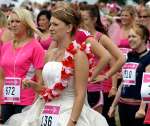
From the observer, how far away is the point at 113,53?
9305 millimetres

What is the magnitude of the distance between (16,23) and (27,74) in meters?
0.60

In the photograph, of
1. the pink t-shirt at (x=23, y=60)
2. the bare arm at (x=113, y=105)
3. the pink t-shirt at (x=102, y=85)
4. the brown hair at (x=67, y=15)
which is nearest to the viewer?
the brown hair at (x=67, y=15)

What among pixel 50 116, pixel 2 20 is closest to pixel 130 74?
pixel 50 116

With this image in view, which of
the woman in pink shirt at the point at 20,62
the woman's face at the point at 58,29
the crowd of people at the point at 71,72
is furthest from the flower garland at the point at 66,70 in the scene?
the woman in pink shirt at the point at 20,62

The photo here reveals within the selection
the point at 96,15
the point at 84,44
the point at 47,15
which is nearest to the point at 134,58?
the point at 96,15

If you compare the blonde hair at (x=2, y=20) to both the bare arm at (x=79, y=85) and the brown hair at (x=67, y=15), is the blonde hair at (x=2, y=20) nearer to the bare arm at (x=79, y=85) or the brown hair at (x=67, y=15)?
the brown hair at (x=67, y=15)

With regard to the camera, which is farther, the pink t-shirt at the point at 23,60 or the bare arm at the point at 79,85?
the pink t-shirt at the point at 23,60

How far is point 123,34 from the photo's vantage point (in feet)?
39.5

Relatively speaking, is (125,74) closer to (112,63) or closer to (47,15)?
(112,63)

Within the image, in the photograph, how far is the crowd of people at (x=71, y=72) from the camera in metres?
6.59

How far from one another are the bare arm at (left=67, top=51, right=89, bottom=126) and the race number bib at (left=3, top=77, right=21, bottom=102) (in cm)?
216

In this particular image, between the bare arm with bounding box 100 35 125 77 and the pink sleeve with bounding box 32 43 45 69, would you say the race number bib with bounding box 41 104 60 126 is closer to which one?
the pink sleeve with bounding box 32 43 45 69

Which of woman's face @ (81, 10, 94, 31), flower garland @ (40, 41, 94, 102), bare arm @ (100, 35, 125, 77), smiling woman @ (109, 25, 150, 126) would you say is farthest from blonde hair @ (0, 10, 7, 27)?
flower garland @ (40, 41, 94, 102)

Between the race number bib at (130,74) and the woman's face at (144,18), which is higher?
the woman's face at (144,18)
